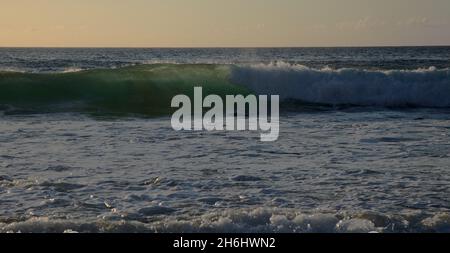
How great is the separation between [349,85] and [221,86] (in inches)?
169

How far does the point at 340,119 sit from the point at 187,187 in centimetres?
775

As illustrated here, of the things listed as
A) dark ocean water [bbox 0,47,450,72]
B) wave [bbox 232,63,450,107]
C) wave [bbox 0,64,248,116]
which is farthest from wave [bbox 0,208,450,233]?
Result: dark ocean water [bbox 0,47,450,72]

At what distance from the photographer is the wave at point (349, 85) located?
19.7 m

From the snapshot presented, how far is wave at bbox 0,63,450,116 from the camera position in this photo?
18.2m

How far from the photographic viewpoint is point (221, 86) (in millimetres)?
21266

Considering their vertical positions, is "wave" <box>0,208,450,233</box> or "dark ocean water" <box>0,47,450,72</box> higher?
"wave" <box>0,208,450,233</box>

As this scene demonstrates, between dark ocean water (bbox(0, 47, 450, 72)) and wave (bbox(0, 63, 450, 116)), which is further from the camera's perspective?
dark ocean water (bbox(0, 47, 450, 72))

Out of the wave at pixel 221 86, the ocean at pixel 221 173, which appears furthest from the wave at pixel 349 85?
the ocean at pixel 221 173

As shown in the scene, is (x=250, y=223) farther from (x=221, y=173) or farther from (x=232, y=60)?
(x=232, y=60)

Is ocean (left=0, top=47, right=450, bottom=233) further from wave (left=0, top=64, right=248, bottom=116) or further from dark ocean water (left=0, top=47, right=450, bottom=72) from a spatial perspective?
dark ocean water (left=0, top=47, right=450, bottom=72)

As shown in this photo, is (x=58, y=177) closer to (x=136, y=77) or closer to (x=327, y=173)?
(x=327, y=173)

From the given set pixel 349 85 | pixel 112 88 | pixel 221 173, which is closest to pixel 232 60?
pixel 349 85

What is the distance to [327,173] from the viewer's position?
7.33 m
